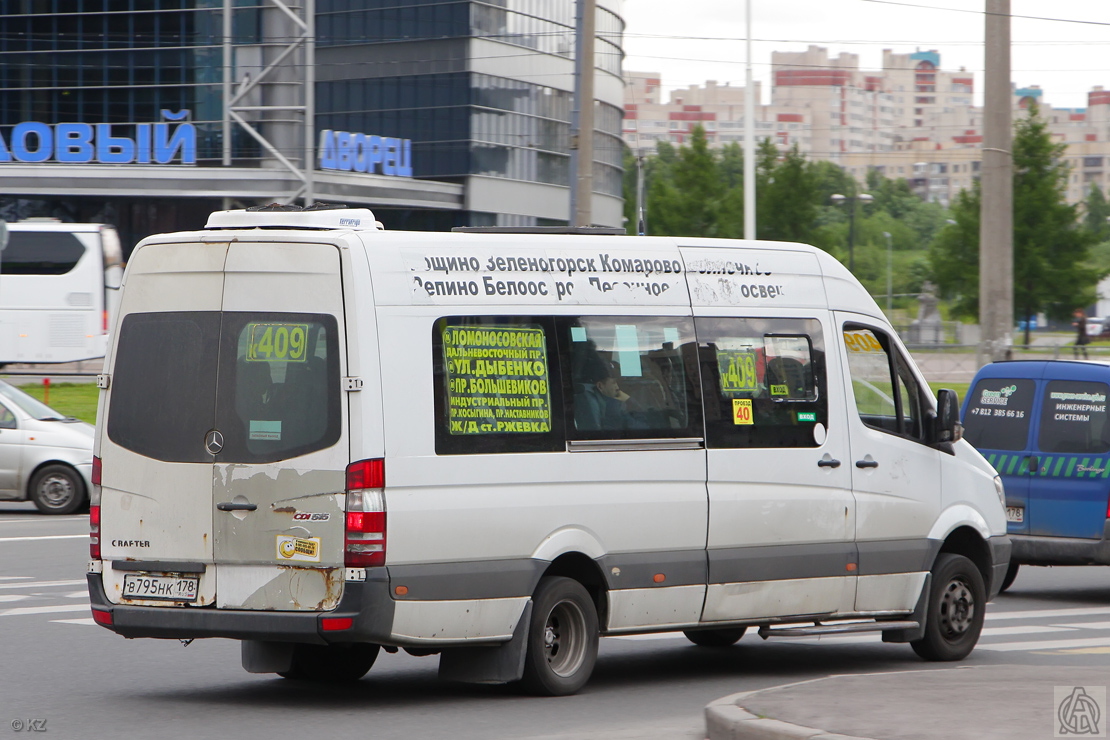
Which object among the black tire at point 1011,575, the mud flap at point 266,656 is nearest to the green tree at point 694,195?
the black tire at point 1011,575

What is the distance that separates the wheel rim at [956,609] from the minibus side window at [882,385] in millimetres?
949

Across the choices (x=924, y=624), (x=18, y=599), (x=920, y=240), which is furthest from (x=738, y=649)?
(x=920, y=240)

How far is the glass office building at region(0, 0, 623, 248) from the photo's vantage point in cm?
4884

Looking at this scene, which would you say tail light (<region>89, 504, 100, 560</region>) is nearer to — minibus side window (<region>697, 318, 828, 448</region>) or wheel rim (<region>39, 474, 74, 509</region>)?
minibus side window (<region>697, 318, 828, 448</region>)

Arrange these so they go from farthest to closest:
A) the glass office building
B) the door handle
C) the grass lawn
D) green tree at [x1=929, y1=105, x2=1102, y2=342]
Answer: green tree at [x1=929, y1=105, x2=1102, y2=342]
the glass office building
the grass lawn
the door handle

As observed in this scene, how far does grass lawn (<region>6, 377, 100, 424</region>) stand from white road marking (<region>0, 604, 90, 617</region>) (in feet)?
59.0

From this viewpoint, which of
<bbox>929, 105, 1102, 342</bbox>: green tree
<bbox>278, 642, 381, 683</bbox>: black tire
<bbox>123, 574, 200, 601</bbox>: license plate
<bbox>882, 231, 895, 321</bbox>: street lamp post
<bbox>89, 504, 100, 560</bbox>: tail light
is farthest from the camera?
<bbox>882, 231, 895, 321</bbox>: street lamp post

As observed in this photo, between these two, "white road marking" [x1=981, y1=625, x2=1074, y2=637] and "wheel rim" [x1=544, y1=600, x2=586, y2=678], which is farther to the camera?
"white road marking" [x1=981, y1=625, x2=1074, y2=637]

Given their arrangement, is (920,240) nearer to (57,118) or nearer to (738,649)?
(57,118)

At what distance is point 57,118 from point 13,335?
56.8 feet

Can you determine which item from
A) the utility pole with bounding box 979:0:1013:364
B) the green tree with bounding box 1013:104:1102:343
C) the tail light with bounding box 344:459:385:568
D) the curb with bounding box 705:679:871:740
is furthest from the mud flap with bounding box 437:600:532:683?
the green tree with bounding box 1013:104:1102:343

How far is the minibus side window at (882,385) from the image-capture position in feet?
30.4

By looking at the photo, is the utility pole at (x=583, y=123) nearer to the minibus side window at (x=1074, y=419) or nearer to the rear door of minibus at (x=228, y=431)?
the minibus side window at (x=1074, y=419)

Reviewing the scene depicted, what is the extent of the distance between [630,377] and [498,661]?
62.7 inches
